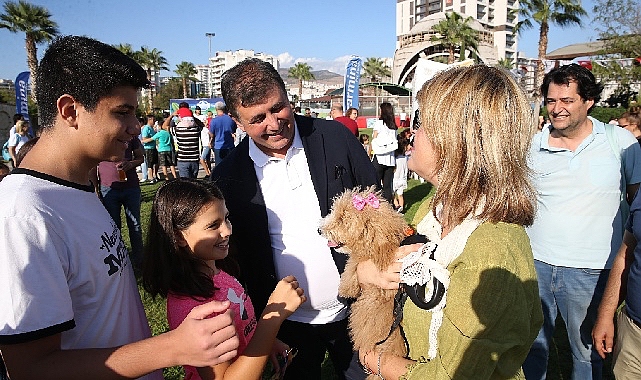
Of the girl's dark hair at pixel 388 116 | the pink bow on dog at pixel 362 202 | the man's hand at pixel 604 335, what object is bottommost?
the man's hand at pixel 604 335

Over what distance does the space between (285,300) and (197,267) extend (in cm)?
47

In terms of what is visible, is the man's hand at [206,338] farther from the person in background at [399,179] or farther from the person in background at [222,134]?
the person in background at [222,134]

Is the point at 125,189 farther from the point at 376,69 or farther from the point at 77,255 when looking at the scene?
the point at 376,69

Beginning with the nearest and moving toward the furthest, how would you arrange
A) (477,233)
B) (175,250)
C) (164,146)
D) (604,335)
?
(477,233) < (175,250) < (604,335) < (164,146)

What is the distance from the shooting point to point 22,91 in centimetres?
1694

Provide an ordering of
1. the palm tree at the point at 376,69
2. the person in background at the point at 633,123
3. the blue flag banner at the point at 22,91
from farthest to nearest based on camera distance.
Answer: the palm tree at the point at 376,69
the blue flag banner at the point at 22,91
the person in background at the point at 633,123

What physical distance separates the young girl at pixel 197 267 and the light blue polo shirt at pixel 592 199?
217 centimetres

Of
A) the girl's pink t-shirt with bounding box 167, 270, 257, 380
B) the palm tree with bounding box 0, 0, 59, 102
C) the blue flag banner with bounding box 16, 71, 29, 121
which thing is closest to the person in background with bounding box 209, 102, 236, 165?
the girl's pink t-shirt with bounding box 167, 270, 257, 380

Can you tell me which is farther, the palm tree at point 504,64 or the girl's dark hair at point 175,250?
the girl's dark hair at point 175,250

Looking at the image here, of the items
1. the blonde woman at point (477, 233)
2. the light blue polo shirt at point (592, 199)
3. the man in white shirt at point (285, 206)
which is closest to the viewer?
Result: the blonde woman at point (477, 233)

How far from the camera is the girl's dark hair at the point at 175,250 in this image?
1.78 meters

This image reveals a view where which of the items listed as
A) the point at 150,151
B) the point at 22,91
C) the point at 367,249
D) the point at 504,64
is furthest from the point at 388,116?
the point at 22,91

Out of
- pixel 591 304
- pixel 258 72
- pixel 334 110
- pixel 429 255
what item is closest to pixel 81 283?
pixel 429 255

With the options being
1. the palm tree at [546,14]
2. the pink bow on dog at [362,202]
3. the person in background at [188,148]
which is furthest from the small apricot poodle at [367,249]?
the palm tree at [546,14]
